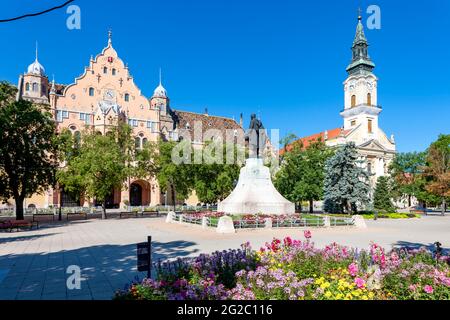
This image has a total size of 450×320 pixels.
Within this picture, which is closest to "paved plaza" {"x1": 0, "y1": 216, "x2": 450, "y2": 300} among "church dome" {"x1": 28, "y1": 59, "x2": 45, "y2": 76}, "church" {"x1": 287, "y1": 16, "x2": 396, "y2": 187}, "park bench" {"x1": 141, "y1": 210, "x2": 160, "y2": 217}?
"park bench" {"x1": 141, "y1": 210, "x2": 160, "y2": 217}

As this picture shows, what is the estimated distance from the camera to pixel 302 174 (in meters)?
42.4

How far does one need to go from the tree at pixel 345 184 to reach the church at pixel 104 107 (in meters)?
27.9

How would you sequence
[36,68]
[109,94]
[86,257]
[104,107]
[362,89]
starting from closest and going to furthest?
[86,257], [36,68], [104,107], [109,94], [362,89]

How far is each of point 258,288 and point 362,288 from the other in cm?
185

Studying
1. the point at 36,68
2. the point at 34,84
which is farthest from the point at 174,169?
the point at 36,68

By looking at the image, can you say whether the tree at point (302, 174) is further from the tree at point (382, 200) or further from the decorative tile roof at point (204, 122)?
the decorative tile roof at point (204, 122)

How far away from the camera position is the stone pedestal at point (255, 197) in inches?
955

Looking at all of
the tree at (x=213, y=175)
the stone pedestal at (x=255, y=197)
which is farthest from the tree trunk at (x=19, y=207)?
the tree at (x=213, y=175)

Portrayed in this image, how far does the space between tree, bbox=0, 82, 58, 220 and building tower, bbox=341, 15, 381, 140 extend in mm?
64186

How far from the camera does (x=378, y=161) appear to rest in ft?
245

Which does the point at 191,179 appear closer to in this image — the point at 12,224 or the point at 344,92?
the point at 12,224

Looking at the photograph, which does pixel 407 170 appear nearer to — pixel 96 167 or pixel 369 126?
pixel 369 126

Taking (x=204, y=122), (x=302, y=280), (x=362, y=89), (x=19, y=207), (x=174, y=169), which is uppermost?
(x=362, y=89)

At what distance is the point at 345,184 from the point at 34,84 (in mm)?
46253
